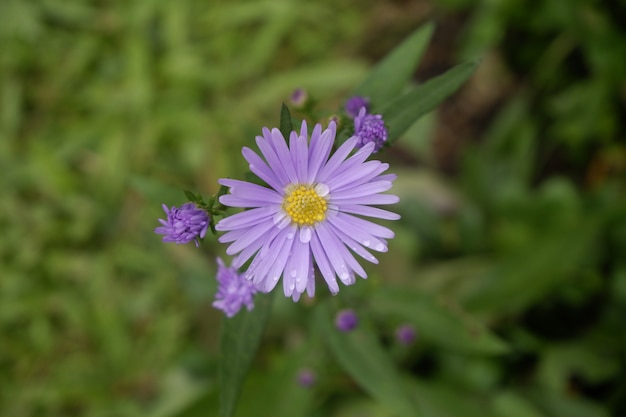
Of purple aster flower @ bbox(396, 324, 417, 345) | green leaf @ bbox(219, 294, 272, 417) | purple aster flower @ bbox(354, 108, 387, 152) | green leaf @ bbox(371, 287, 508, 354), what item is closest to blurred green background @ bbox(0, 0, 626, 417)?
green leaf @ bbox(371, 287, 508, 354)

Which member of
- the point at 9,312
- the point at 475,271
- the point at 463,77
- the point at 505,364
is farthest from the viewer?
the point at 9,312

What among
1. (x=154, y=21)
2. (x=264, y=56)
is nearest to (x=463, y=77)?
(x=264, y=56)

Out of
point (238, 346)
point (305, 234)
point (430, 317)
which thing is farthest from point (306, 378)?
point (305, 234)

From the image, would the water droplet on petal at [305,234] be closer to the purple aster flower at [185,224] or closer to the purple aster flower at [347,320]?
the purple aster flower at [185,224]

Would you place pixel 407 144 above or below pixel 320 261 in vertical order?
above

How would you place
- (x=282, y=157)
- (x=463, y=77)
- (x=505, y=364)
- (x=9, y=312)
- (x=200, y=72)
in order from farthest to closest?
(x=200, y=72) → (x=9, y=312) → (x=505, y=364) → (x=463, y=77) → (x=282, y=157)

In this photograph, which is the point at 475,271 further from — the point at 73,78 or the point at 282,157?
the point at 73,78

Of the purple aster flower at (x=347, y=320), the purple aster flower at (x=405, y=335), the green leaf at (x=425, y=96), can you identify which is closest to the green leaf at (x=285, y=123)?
the green leaf at (x=425, y=96)
